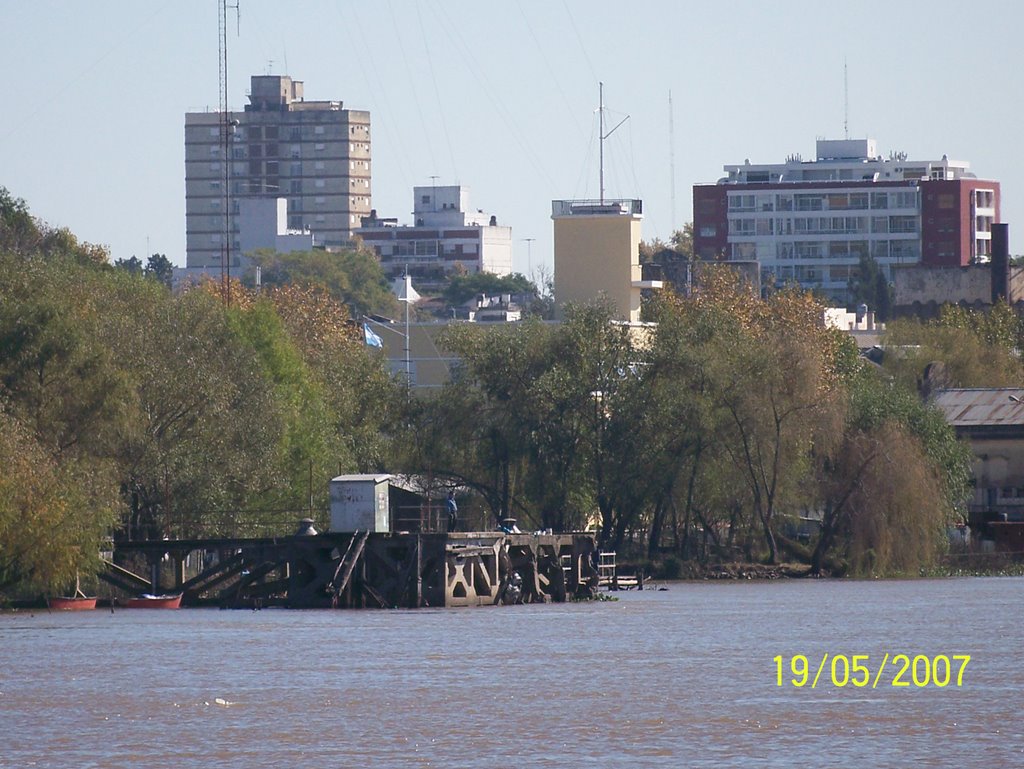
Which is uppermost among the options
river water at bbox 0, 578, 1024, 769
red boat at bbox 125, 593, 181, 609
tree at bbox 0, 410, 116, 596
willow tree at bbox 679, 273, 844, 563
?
willow tree at bbox 679, 273, 844, 563

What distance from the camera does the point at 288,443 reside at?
80.7 m

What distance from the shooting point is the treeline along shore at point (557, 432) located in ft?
248

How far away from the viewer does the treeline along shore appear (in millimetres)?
75625

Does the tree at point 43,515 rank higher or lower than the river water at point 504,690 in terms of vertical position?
higher

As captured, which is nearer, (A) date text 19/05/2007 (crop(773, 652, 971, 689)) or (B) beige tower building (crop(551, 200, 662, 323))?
(A) date text 19/05/2007 (crop(773, 652, 971, 689))

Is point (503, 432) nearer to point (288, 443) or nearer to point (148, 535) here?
point (288, 443)

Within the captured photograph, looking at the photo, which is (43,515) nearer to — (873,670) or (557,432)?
(873,670)

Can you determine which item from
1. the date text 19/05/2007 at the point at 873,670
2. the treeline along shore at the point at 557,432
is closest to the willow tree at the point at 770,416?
the treeline along shore at the point at 557,432

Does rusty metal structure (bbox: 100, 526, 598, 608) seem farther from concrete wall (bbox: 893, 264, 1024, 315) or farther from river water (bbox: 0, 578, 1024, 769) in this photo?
concrete wall (bbox: 893, 264, 1024, 315)

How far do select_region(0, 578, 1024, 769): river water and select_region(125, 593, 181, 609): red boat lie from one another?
3.98m

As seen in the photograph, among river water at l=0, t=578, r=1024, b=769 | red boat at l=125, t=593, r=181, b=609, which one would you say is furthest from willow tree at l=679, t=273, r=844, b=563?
red boat at l=125, t=593, r=181, b=609

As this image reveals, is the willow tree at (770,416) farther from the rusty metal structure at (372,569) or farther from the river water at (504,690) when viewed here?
the river water at (504,690)

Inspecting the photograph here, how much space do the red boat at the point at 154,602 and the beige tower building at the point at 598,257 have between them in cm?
5204

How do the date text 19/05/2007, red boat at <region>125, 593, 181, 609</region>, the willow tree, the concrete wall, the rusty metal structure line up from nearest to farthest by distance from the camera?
the date text 19/05/2007
the rusty metal structure
red boat at <region>125, 593, 181, 609</region>
the willow tree
the concrete wall
